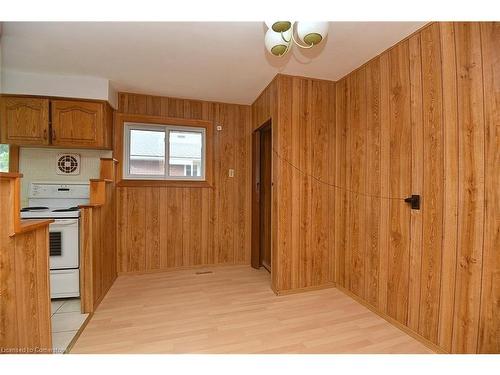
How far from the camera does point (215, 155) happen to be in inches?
128

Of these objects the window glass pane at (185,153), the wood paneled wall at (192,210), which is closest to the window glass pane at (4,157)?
the wood paneled wall at (192,210)

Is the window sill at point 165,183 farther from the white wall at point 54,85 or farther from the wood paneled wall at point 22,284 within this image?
the wood paneled wall at point 22,284

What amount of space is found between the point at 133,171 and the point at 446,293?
343 centimetres

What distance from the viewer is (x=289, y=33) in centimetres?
144

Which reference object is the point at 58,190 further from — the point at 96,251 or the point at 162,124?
the point at 162,124

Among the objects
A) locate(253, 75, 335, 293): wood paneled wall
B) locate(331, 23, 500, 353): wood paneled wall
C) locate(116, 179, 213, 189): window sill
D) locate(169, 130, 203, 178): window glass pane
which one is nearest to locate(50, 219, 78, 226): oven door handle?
locate(116, 179, 213, 189): window sill

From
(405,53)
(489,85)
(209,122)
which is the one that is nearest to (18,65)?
(209,122)

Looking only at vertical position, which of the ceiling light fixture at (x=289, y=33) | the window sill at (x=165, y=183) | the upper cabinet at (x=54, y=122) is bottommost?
the window sill at (x=165, y=183)

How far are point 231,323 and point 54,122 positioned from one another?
9.21 ft

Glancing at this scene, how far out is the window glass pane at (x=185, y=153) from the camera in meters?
3.15

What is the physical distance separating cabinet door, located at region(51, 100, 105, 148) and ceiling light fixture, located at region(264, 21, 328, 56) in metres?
2.15

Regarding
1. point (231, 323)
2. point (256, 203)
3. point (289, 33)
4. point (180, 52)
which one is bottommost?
point (231, 323)

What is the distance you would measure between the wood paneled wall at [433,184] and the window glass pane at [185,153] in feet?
6.93

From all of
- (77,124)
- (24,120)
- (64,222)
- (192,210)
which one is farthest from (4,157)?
(192,210)
